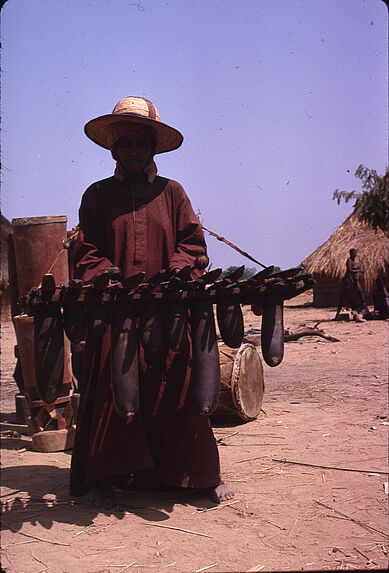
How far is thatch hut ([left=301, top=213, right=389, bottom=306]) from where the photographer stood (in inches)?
738

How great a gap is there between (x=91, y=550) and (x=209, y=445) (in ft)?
3.00

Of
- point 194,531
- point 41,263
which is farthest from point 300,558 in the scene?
point 41,263

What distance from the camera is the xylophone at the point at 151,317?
2686 millimetres

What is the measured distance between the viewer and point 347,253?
19.7 meters

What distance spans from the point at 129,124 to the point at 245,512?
2262mm

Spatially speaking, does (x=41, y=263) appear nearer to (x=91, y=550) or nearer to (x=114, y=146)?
(x=114, y=146)

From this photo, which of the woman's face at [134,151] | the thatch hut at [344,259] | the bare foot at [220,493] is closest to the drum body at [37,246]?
the woman's face at [134,151]

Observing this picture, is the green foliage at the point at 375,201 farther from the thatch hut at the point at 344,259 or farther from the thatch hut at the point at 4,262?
the thatch hut at the point at 4,262

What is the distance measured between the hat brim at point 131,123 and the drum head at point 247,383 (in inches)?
92.8

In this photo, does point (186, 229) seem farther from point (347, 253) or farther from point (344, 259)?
point (347, 253)

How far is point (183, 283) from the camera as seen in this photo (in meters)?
2.76

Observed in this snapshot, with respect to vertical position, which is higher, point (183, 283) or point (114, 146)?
point (114, 146)

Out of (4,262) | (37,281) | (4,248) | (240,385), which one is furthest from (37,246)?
(4,262)

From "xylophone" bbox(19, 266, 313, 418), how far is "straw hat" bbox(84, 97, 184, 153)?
3.16ft
